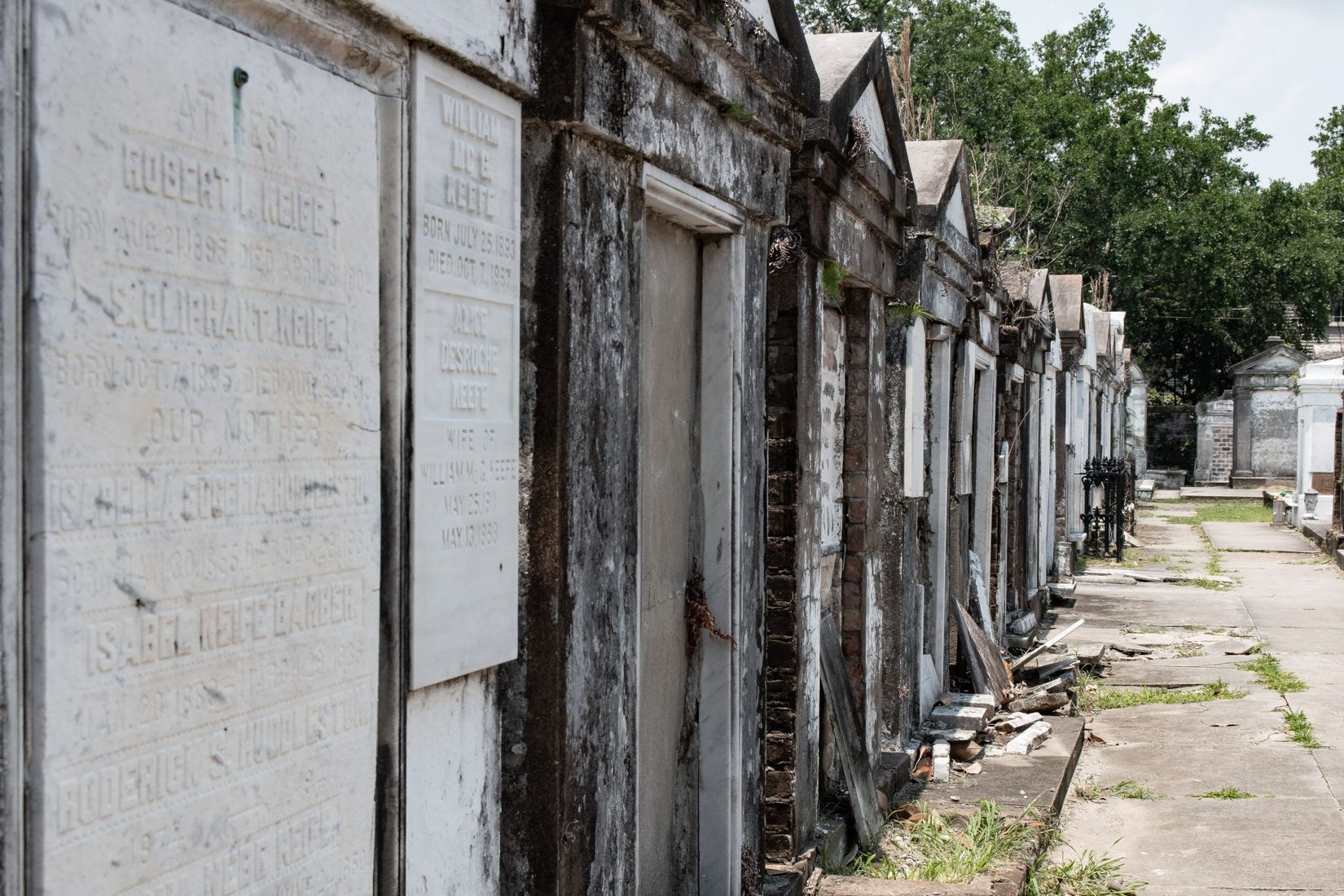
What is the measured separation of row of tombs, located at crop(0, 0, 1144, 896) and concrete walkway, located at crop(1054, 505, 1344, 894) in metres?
2.39

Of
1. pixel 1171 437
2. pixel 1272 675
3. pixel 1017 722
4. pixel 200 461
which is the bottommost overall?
pixel 1272 675

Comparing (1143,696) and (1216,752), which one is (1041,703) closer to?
(1216,752)

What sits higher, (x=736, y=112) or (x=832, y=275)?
(x=736, y=112)

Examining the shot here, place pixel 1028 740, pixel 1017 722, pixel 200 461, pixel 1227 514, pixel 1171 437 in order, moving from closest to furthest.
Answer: pixel 200 461
pixel 1028 740
pixel 1017 722
pixel 1227 514
pixel 1171 437

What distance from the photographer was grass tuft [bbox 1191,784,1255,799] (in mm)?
7723

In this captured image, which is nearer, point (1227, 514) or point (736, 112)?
point (736, 112)

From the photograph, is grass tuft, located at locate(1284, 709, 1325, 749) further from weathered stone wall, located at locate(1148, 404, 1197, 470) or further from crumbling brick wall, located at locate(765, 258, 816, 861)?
weathered stone wall, located at locate(1148, 404, 1197, 470)

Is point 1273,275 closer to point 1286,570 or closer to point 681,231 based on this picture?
point 1286,570

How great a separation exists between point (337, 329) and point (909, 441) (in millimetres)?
5491

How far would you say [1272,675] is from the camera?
11.1 meters

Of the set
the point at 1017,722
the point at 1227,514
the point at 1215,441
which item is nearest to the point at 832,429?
the point at 1017,722

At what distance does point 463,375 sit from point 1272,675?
10.1m

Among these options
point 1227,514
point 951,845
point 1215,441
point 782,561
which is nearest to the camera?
point 782,561

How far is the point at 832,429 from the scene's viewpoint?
630 cm
